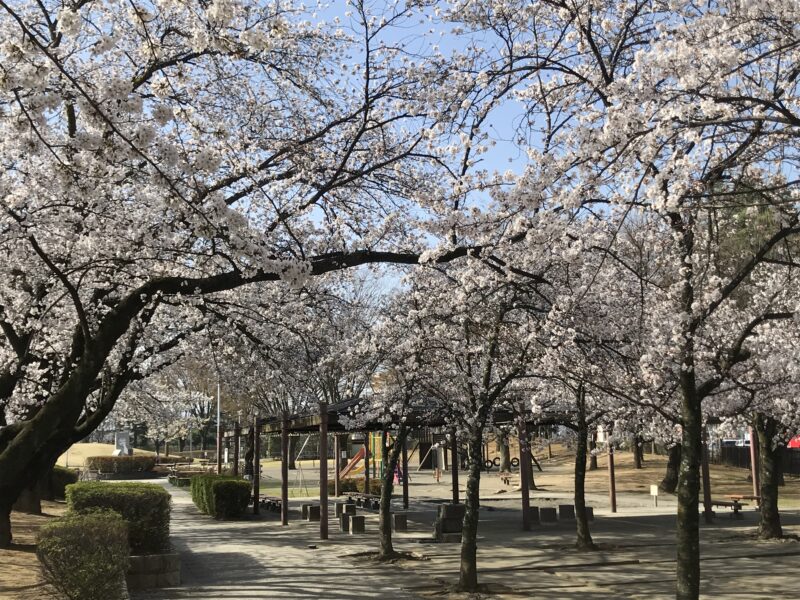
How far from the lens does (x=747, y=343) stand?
1500 centimetres

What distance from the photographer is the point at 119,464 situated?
161 feet

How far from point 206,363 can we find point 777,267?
13.9 meters

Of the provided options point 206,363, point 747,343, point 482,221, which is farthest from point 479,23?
point 206,363

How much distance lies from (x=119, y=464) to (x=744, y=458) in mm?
36247

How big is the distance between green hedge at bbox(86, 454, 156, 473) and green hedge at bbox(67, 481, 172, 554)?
126ft

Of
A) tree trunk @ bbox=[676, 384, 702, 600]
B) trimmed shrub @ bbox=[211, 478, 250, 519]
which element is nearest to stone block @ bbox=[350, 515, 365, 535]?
trimmed shrub @ bbox=[211, 478, 250, 519]

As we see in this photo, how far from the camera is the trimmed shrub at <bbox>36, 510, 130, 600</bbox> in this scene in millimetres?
7438

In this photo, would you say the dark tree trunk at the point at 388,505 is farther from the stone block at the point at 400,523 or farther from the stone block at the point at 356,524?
the stone block at the point at 400,523

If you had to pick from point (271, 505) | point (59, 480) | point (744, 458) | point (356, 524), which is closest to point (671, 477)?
point (744, 458)

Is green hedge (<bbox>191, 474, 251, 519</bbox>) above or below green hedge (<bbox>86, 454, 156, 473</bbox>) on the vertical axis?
above

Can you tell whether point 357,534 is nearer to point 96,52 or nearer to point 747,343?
point 747,343

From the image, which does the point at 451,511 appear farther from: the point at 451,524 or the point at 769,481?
the point at 769,481

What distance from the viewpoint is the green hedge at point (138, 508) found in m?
11.1

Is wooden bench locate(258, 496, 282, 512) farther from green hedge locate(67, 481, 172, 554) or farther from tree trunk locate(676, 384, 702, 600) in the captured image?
tree trunk locate(676, 384, 702, 600)
